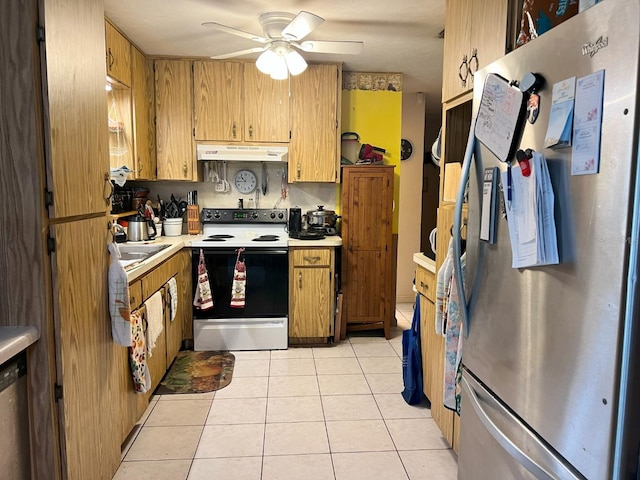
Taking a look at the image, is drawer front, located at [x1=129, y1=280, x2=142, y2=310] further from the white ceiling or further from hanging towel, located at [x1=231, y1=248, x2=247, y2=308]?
the white ceiling

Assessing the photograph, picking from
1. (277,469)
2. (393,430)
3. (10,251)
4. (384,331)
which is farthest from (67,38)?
(384,331)

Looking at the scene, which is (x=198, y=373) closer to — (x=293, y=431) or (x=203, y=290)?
(x=203, y=290)

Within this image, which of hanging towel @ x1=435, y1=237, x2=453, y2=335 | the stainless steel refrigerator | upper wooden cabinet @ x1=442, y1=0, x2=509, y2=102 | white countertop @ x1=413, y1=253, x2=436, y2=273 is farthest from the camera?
white countertop @ x1=413, y1=253, x2=436, y2=273

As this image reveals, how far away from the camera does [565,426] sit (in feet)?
3.02

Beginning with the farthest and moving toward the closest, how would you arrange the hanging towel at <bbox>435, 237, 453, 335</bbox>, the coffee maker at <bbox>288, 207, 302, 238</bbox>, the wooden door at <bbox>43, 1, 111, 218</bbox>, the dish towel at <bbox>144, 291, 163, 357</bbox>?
the coffee maker at <bbox>288, 207, 302, 238</bbox> < the dish towel at <bbox>144, 291, 163, 357</bbox> < the hanging towel at <bbox>435, 237, 453, 335</bbox> < the wooden door at <bbox>43, 1, 111, 218</bbox>

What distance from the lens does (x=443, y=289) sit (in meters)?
1.98

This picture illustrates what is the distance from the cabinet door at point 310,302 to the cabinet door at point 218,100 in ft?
4.37

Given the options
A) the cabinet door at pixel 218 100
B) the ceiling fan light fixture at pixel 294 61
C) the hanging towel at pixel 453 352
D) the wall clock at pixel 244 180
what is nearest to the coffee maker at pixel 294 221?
the wall clock at pixel 244 180

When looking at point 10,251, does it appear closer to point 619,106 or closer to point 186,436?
point 186,436

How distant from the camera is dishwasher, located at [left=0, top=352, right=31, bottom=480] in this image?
1.27m

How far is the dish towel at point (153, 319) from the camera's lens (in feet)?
8.19

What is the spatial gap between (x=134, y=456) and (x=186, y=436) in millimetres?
275

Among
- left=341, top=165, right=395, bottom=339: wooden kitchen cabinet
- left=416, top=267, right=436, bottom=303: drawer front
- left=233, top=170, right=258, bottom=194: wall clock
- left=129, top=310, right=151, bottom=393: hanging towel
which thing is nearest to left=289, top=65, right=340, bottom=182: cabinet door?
left=341, top=165, right=395, bottom=339: wooden kitchen cabinet

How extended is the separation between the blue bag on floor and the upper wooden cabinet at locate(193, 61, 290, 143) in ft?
6.70
